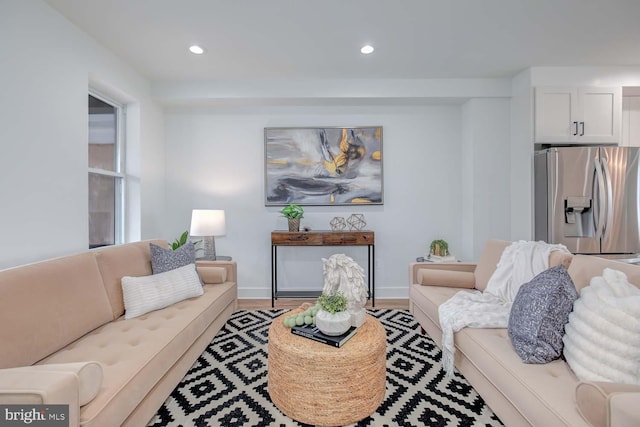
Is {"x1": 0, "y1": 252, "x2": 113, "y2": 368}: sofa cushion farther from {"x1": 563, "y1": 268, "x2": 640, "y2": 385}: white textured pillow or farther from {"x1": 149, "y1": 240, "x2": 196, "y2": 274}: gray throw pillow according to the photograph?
{"x1": 563, "y1": 268, "x2": 640, "y2": 385}: white textured pillow

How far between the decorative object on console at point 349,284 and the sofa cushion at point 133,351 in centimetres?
92

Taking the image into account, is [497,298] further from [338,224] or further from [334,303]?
[338,224]

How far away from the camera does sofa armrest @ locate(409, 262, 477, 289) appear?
8.58 feet

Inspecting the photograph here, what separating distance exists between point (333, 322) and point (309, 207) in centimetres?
222

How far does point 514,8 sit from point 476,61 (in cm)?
83

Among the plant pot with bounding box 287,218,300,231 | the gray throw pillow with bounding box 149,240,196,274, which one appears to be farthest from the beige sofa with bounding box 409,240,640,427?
the gray throw pillow with bounding box 149,240,196,274

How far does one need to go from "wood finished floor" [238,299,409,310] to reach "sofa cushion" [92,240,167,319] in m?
1.31

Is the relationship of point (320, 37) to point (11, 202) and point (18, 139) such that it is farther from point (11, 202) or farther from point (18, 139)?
point (11, 202)

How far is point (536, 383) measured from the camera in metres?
1.26

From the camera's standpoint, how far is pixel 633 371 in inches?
43.8

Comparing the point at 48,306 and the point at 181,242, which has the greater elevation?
the point at 181,242

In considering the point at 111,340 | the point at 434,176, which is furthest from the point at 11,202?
the point at 434,176

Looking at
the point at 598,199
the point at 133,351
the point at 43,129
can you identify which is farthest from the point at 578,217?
the point at 43,129

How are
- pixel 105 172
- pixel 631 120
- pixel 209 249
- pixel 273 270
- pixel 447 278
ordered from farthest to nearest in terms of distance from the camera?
pixel 273 270 → pixel 631 120 → pixel 209 249 → pixel 105 172 → pixel 447 278
